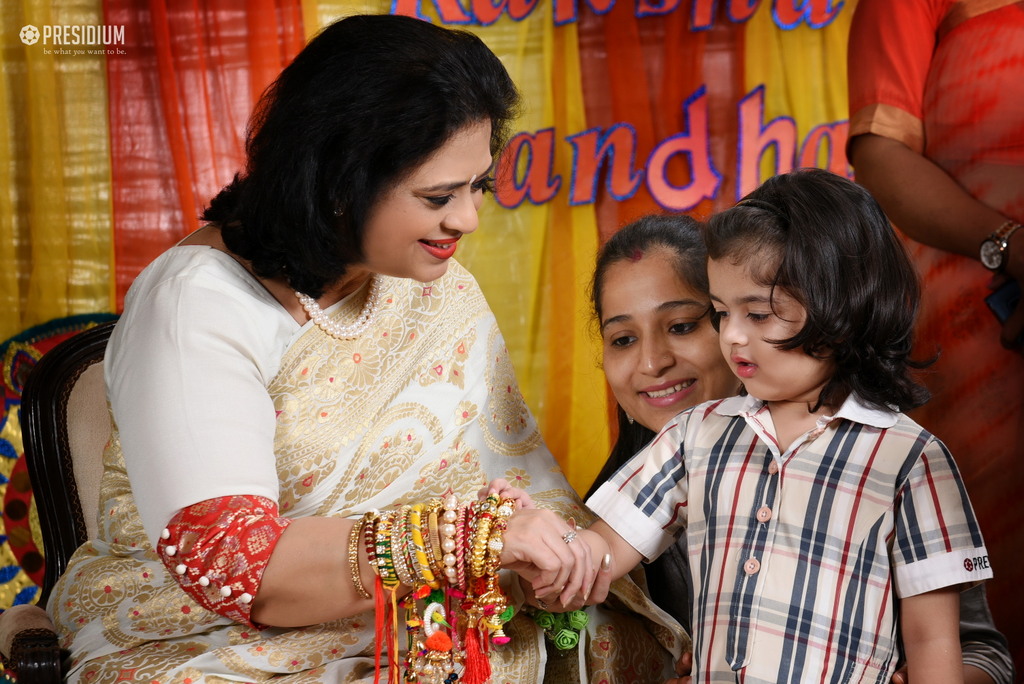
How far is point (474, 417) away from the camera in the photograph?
1.83 meters

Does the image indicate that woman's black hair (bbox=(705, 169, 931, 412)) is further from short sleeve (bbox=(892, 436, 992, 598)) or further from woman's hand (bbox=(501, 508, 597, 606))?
woman's hand (bbox=(501, 508, 597, 606))

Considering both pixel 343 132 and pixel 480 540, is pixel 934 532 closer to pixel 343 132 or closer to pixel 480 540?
pixel 480 540

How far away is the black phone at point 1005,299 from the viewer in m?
1.90

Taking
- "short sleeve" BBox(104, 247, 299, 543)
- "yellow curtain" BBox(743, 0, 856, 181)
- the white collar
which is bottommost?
the white collar

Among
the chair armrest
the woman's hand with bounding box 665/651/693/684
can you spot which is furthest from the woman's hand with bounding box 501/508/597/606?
→ the chair armrest

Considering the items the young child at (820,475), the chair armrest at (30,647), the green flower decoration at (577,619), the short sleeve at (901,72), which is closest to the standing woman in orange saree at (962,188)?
the short sleeve at (901,72)

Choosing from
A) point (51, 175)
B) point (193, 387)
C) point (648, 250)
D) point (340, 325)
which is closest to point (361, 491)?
point (340, 325)

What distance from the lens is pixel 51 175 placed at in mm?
2857

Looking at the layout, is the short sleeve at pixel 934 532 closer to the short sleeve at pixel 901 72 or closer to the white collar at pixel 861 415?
the white collar at pixel 861 415

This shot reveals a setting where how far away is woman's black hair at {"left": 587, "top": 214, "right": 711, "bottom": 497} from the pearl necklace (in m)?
0.47

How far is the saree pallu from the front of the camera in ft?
5.09

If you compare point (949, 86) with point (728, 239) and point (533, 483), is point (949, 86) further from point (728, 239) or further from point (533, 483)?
point (533, 483)

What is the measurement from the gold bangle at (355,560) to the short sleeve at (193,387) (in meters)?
0.13

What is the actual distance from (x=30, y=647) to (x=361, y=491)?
558 mm
